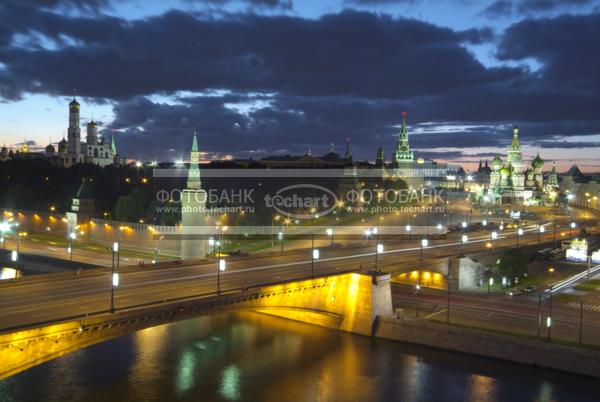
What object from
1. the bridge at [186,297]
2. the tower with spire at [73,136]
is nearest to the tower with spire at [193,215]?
the bridge at [186,297]

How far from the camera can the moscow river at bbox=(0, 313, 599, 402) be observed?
89.7 feet

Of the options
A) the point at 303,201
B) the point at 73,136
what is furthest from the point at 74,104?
the point at 303,201

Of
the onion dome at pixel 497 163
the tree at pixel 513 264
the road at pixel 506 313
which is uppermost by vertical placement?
the onion dome at pixel 497 163

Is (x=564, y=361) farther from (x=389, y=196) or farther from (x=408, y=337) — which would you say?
(x=389, y=196)

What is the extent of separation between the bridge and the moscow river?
2813 mm

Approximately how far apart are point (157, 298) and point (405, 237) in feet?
131

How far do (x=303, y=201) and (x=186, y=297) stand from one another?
5942 cm

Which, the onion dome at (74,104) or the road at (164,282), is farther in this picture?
the onion dome at (74,104)

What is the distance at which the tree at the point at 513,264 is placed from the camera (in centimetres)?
5356

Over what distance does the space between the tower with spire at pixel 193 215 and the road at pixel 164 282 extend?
12.7 meters

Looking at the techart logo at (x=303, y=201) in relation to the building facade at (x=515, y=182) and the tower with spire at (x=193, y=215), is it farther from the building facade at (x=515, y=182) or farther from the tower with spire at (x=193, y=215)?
the building facade at (x=515, y=182)

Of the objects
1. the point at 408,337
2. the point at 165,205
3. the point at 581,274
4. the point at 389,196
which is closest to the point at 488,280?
the point at 581,274

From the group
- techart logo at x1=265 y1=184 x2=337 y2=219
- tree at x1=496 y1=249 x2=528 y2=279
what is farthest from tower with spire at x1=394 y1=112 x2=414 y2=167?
tree at x1=496 y1=249 x2=528 y2=279

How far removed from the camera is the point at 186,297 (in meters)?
28.3
